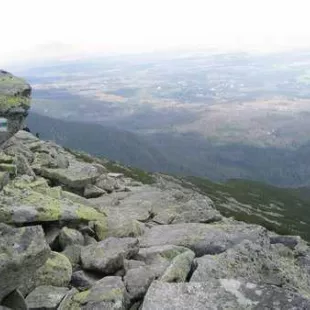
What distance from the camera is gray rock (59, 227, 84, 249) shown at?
17.8 meters

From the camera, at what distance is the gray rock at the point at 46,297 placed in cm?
1323

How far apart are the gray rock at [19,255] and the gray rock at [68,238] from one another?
3.89m

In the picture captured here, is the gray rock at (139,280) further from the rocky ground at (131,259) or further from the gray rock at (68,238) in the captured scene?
the gray rock at (68,238)

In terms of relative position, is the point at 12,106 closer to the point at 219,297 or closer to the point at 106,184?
the point at 219,297

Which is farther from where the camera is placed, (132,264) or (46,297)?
(132,264)

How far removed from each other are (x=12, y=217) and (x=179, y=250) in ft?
21.2

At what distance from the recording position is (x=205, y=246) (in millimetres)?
18359

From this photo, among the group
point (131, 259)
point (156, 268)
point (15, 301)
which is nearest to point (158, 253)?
point (131, 259)

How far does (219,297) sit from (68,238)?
7489 mm

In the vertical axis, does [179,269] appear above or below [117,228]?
above

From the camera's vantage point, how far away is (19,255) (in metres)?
12.6

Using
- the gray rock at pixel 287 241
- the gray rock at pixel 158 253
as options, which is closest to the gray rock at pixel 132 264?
the gray rock at pixel 158 253

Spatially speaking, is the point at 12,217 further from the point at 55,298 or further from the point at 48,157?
the point at 48,157

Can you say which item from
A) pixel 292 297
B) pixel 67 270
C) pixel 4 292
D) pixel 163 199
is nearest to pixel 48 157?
pixel 163 199
